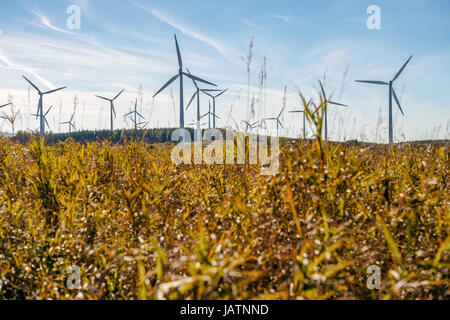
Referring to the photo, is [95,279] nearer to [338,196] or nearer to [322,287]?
[322,287]

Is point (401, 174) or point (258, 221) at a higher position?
point (401, 174)

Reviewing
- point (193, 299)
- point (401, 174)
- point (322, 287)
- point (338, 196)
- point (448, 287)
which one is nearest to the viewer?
point (193, 299)

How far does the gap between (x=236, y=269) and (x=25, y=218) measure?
2196 millimetres

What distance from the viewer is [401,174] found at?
4074 mm

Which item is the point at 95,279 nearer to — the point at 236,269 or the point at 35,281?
the point at 35,281

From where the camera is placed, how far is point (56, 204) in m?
3.20

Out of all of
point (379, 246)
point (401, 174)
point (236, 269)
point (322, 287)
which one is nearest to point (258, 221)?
point (236, 269)

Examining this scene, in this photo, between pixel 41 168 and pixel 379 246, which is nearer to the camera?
pixel 379 246

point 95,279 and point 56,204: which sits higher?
point 56,204

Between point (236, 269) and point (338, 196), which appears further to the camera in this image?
point (338, 196)

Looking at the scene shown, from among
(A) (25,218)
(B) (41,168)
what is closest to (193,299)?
(A) (25,218)

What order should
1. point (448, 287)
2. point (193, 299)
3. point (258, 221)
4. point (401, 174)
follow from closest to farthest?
point (193, 299) → point (448, 287) → point (258, 221) → point (401, 174)

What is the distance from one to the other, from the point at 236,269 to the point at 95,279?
3.59ft
